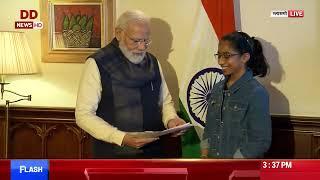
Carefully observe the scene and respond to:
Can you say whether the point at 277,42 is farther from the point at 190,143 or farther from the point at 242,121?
the point at 242,121

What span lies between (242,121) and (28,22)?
159 centimetres

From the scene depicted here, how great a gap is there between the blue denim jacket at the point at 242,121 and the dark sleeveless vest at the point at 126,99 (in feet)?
0.94

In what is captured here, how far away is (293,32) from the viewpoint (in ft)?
7.01

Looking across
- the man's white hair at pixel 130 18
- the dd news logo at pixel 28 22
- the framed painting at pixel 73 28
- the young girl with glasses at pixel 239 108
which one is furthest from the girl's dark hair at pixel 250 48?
the dd news logo at pixel 28 22

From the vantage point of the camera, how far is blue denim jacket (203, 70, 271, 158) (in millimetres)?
1428

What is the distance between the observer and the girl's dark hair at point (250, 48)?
5.08 ft

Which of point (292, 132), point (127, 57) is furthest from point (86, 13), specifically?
point (292, 132)

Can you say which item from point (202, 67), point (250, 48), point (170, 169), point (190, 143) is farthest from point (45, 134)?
point (170, 169)

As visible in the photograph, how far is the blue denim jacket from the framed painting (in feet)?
3.59

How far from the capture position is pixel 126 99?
5.54 ft

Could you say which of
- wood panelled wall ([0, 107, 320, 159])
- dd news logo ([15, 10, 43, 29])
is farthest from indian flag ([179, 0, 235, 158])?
dd news logo ([15, 10, 43, 29])

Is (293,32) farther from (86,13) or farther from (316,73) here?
(86,13)

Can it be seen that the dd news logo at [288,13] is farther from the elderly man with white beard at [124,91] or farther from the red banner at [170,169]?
the red banner at [170,169]

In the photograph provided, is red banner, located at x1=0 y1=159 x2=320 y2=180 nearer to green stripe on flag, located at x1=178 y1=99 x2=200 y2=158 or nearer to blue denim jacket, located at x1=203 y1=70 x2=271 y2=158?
blue denim jacket, located at x1=203 y1=70 x2=271 y2=158
